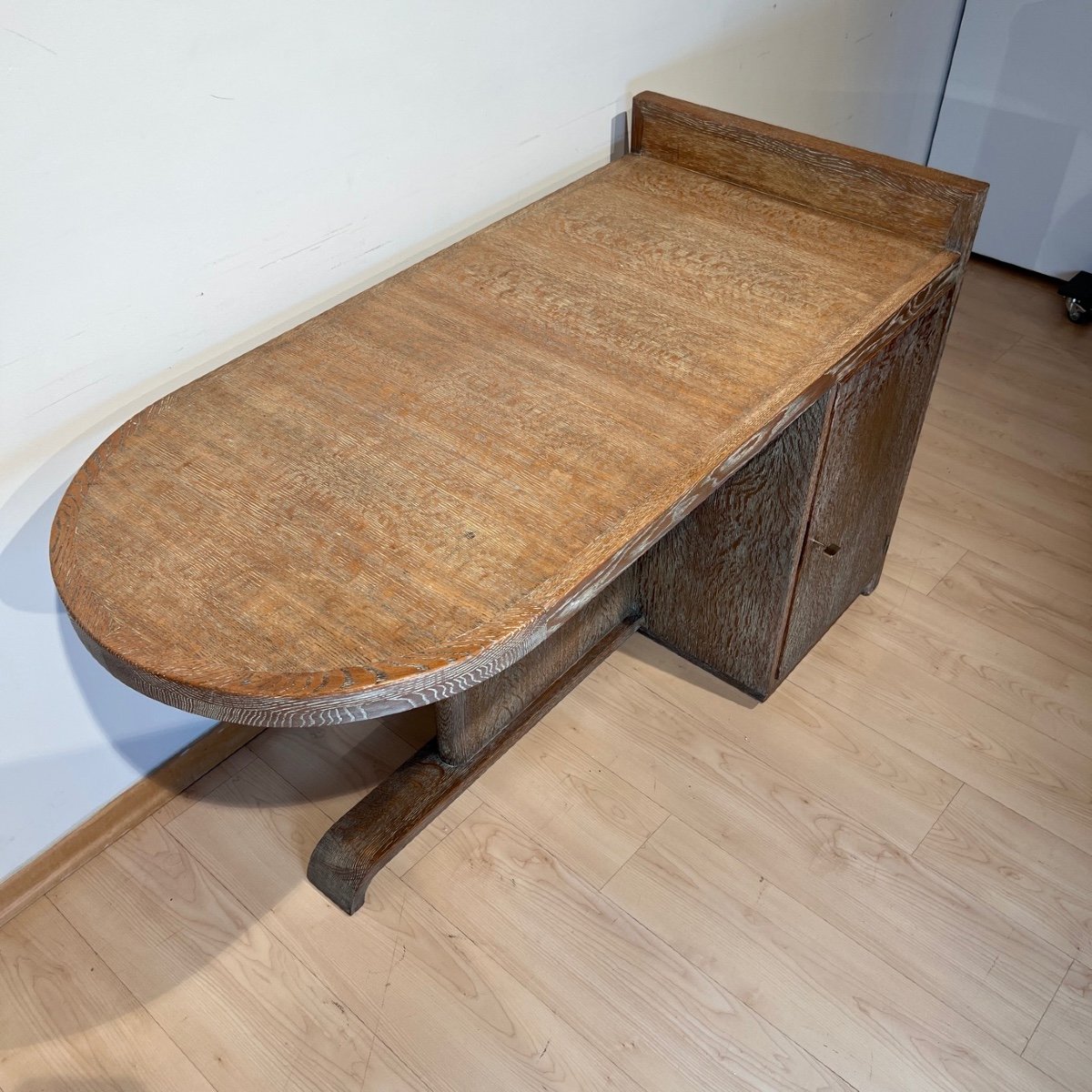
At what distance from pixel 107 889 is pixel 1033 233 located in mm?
2529

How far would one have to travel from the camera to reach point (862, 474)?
61.7 inches

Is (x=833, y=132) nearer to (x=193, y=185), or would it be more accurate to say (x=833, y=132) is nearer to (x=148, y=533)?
(x=193, y=185)

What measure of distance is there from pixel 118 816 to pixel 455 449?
0.82 meters

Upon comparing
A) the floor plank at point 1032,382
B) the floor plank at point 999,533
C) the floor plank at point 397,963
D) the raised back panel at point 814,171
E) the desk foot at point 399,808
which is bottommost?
the floor plank at point 397,963

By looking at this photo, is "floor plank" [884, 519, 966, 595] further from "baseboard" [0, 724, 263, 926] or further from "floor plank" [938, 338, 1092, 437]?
"baseboard" [0, 724, 263, 926]

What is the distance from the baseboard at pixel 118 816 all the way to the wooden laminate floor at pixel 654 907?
21 mm

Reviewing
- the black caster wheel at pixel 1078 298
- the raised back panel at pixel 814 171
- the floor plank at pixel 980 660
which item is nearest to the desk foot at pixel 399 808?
the floor plank at pixel 980 660

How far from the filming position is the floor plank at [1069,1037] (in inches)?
50.0

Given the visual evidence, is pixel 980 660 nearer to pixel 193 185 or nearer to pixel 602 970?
pixel 602 970

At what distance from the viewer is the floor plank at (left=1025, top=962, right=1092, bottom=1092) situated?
127 cm

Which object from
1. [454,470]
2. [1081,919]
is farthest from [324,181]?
[1081,919]

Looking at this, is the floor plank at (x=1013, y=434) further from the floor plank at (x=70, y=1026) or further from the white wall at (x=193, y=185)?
the floor plank at (x=70, y=1026)

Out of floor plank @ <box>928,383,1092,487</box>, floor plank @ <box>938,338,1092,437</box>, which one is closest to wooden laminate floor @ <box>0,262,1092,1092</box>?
floor plank @ <box>928,383,1092,487</box>

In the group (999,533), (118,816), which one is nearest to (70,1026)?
(118,816)
